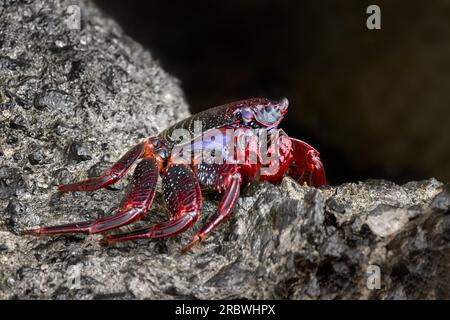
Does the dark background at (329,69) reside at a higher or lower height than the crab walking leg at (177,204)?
higher

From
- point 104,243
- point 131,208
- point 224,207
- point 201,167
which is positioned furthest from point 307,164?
point 104,243

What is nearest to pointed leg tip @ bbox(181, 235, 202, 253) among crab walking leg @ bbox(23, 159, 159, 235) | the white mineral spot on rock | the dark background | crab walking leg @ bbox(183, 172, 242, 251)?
crab walking leg @ bbox(183, 172, 242, 251)

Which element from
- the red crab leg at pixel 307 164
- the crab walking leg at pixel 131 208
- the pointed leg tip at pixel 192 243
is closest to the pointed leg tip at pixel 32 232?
the crab walking leg at pixel 131 208

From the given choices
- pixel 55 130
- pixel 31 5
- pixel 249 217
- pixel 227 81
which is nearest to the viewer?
pixel 249 217

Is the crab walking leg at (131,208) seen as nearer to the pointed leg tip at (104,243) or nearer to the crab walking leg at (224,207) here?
the pointed leg tip at (104,243)

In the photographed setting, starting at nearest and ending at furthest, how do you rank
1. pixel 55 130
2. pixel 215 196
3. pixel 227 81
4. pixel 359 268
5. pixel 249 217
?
1. pixel 359 268
2. pixel 249 217
3. pixel 215 196
4. pixel 55 130
5. pixel 227 81
